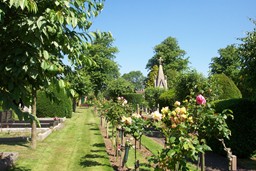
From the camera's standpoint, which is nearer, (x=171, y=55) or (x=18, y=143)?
(x=18, y=143)

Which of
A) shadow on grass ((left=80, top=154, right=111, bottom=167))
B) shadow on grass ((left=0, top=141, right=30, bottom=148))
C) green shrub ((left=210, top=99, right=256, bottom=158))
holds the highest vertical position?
green shrub ((left=210, top=99, right=256, bottom=158))

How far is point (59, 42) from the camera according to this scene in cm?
428

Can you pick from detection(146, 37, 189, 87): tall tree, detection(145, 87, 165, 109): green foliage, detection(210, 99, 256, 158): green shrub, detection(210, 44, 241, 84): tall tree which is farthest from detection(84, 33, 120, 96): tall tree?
detection(210, 99, 256, 158): green shrub

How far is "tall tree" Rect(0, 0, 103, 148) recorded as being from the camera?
3648 millimetres

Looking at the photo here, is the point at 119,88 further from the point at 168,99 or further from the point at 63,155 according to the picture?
the point at 63,155

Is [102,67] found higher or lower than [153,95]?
higher

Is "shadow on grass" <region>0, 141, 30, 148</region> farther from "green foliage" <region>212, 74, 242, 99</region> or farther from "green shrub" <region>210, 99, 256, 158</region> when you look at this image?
"green foliage" <region>212, 74, 242, 99</region>

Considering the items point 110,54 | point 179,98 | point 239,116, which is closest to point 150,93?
point 179,98

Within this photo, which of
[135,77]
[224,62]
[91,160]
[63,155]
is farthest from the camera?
[135,77]

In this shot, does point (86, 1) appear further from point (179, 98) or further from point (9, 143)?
point (179, 98)

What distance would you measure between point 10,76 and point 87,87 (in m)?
30.9

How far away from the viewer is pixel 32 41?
3785mm

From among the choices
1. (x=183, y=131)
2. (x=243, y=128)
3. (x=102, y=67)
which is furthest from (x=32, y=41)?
(x=102, y=67)

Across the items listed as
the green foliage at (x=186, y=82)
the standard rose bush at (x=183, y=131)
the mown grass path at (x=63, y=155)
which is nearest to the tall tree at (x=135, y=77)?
the green foliage at (x=186, y=82)
